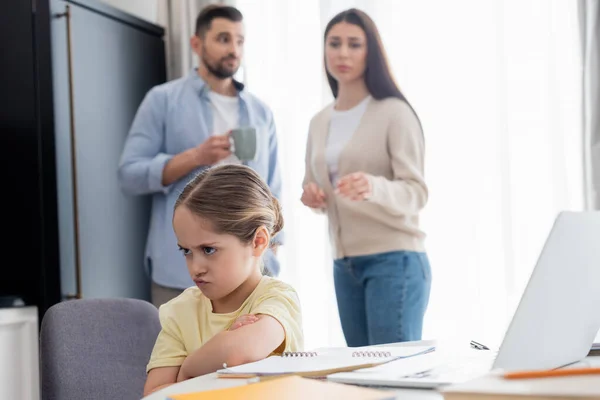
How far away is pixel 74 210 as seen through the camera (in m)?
2.89

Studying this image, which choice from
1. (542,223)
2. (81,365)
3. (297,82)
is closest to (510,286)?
(542,223)

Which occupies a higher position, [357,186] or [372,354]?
[357,186]

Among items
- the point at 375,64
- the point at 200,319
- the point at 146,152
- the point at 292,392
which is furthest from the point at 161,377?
the point at 146,152

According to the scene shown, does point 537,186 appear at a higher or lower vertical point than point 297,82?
lower

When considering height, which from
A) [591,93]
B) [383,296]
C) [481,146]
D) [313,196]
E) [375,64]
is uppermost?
[375,64]

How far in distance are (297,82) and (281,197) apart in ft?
1.58

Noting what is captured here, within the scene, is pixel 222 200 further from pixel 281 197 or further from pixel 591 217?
pixel 281 197

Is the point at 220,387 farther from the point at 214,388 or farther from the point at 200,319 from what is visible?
the point at 200,319

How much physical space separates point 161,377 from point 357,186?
1124 mm

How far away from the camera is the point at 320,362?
3.32 ft

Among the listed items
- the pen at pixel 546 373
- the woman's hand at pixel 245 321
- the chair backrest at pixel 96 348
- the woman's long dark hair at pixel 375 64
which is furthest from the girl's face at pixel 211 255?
the woman's long dark hair at pixel 375 64

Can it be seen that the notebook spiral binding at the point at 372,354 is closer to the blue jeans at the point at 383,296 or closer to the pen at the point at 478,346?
the pen at the point at 478,346

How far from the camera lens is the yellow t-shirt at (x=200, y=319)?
4.30 ft

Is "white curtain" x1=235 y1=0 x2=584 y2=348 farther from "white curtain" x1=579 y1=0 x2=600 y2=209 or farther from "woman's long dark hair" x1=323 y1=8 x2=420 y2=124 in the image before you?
"woman's long dark hair" x1=323 y1=8 x2=420 y2=124
